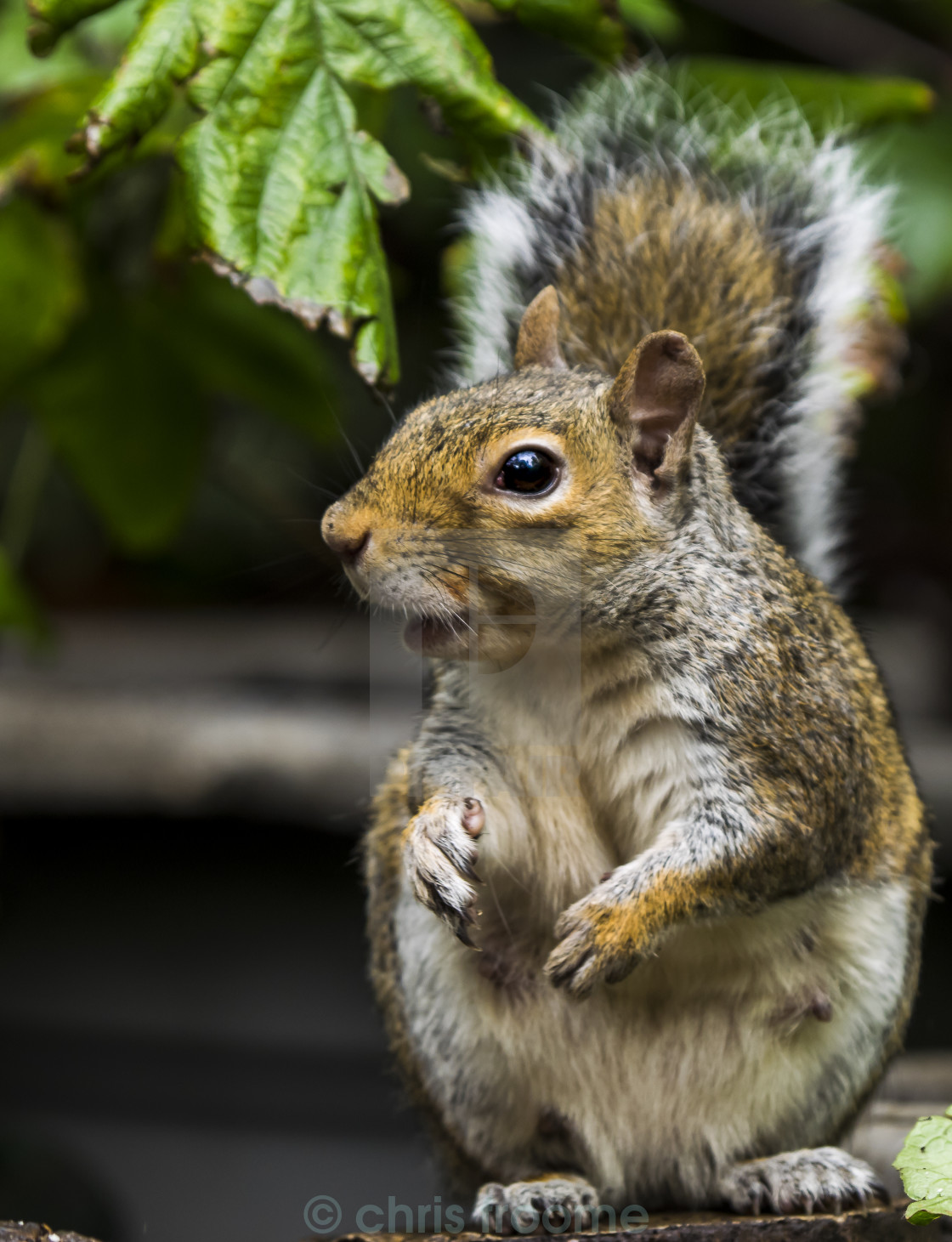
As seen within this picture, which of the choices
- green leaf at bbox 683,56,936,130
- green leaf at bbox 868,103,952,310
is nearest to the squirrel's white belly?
green leaf at bbox 683,56,936,130

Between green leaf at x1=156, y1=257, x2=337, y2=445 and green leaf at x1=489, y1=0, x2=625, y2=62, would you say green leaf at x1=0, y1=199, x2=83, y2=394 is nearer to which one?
green leaf at x1=156, y1=257, x2=337, y2=445

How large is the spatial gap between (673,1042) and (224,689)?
83.0 inches

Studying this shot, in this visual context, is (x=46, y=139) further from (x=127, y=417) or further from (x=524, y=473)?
(x=524, y=473)

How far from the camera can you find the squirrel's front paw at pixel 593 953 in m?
0.95

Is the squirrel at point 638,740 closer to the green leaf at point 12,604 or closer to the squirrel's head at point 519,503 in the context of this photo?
the squirrel's head at point 519,503

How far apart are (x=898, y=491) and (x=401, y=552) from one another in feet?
9.50

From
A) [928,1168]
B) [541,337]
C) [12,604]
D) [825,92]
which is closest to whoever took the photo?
[928,1168]

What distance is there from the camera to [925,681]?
3340 mm

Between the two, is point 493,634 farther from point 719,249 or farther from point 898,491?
point 898,491

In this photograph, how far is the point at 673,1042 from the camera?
107 centimetres

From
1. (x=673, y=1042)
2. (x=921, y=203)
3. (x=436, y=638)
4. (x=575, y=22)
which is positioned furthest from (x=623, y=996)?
(x=921, y=203)

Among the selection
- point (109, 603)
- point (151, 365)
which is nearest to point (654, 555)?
point (151, 365)

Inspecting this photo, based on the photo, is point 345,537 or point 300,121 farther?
point 300,121

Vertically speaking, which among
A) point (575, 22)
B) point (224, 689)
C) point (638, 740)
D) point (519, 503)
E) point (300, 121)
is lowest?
point (638, 740)
